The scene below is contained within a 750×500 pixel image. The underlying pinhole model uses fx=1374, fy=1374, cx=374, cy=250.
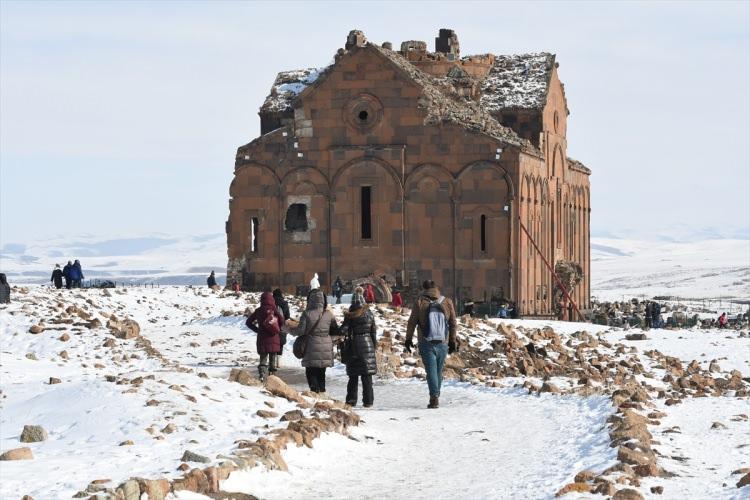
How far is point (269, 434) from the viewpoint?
14727 mm

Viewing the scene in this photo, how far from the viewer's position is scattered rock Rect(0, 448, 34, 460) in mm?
13719

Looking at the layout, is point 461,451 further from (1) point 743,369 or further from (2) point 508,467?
(1) point 743,369

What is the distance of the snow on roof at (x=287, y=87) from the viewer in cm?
4759

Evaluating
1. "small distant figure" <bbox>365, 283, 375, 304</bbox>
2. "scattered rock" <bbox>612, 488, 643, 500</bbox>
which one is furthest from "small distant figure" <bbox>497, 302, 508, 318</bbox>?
"scattered rock" <bbox>612, 488, 643, 500</bbox>

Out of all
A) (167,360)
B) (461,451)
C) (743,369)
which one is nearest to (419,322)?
(461,451)

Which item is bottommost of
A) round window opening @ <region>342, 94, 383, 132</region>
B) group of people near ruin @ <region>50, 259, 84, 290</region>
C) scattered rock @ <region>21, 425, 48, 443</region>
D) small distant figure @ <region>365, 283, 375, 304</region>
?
scattered rock @ <region>21, 425, 48, 443</region>

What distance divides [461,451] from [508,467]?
1068mm

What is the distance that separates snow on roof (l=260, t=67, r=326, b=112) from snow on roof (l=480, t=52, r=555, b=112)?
5908 millimetres

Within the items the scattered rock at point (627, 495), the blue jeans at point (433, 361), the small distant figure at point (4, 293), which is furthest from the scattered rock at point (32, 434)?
the small distant figure at point (4, 293)

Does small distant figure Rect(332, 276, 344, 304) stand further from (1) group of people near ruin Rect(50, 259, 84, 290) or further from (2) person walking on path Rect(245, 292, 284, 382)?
(2) person walking on path Rect(245, 292, 284, 382)

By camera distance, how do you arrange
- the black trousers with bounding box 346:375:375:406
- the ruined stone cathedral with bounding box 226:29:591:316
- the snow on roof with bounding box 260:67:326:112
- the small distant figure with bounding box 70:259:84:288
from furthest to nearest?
the snow on roof with bounding box 260:67:326:112 < the small distant figure with bounding box 70:259:84:288 < the ruined stone cathedral with bounding box 226:29:591:316 < the black trousers with bounding box 346:375:375:406

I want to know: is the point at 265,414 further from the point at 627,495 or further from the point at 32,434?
Result: the point at 627,495

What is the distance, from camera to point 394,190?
42.7 metres

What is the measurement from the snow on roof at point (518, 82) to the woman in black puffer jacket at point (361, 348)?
2748 centimetres
